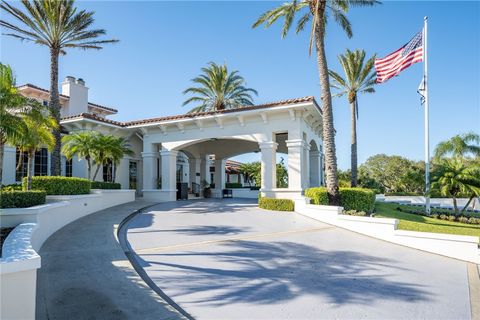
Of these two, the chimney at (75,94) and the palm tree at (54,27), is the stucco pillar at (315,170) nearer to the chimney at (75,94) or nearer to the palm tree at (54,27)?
the palm tree at (54,27)

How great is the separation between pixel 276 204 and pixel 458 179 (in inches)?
363

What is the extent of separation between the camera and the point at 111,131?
1950cm

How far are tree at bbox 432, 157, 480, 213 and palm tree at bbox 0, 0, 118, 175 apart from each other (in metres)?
19.4

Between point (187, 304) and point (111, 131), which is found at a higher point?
point (111, 131)

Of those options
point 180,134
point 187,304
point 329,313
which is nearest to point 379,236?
point 329,313

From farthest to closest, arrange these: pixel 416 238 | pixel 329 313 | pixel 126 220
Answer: pixel 126 220 < pixel 416 238 < pixel 329 313

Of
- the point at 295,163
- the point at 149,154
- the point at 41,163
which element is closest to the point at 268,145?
the point at 295,163

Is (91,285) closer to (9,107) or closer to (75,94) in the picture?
(9,107)

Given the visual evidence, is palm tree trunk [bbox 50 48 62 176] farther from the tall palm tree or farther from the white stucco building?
the tall palm tree

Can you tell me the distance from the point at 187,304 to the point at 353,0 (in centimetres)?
1649

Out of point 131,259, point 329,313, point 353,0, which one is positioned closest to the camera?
point 329,313

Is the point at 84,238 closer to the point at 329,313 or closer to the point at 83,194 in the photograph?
the point at 83,194

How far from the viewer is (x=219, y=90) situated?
26.0 metres

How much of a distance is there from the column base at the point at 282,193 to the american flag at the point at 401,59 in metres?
7.57
